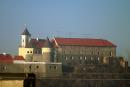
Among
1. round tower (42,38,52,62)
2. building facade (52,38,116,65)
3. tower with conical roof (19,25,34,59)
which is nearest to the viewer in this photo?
round tower (42,38,52,62)

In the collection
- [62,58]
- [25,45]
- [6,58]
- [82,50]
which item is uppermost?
[25,45]

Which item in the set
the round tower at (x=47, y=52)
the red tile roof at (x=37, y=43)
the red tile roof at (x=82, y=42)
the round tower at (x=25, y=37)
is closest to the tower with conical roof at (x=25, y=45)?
the round tower at (x=25, y=37)

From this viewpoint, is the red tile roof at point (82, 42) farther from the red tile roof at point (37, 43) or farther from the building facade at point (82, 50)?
the red tile roof at point (37, 43)

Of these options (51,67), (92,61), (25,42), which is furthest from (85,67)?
(25,42)

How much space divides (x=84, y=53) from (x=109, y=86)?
13.1 metres

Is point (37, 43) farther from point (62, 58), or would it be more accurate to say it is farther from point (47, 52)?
point (62, 58)

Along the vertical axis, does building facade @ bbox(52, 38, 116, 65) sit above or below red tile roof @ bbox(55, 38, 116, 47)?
below

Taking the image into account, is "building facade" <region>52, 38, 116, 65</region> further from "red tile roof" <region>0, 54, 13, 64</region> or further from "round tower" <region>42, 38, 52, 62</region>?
"red tile roof" <region>0, 54, 13, 64</region>

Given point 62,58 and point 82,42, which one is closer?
→ point 62,58

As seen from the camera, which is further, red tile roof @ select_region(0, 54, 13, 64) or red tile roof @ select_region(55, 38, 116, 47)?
red tile roof @ select_region(55, 38, 116, 47)

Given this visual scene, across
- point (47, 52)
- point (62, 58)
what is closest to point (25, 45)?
point (47, 52)

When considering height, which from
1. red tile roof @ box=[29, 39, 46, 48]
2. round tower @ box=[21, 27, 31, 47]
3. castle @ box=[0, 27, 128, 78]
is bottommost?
castle @ box=[0, 27, 128, 78]

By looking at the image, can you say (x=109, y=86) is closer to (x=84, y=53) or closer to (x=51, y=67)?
(x=51, y=67)

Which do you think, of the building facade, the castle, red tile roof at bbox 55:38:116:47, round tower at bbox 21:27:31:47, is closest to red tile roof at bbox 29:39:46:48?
the castle
